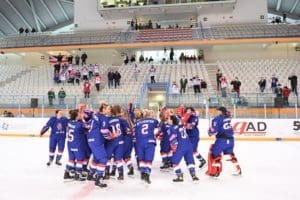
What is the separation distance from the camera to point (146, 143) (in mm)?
6770

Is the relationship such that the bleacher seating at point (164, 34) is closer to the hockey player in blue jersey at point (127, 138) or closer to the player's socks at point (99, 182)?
the hockey player in blue jersey at point (127, 138)

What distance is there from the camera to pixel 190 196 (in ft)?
18.6

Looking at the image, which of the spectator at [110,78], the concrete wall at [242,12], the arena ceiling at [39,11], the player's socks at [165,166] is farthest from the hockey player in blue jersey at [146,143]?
the arena ceiling at [39,11]

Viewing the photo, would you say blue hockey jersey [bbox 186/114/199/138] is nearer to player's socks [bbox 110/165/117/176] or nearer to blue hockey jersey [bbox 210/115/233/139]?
blue hockey jersey [bbox 210/115/233/139]

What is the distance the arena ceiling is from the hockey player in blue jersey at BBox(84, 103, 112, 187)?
3536cm

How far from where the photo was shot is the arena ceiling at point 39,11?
38469 mm

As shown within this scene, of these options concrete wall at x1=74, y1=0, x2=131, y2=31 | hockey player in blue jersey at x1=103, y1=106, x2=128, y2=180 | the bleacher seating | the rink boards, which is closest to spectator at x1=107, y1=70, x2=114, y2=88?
the bleacher seating

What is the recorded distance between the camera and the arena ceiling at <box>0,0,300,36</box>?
38.5m

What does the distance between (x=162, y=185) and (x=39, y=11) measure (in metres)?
39.4

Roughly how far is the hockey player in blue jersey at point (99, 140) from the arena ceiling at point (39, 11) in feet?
116

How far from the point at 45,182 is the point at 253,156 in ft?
21.0

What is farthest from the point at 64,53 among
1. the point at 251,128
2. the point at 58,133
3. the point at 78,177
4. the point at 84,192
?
the point at 84,192

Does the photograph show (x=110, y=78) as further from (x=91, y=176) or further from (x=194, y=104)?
(x=91, y=176)

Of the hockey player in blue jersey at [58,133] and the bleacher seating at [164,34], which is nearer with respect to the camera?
the hockey player in blue jersey at [58,133]
